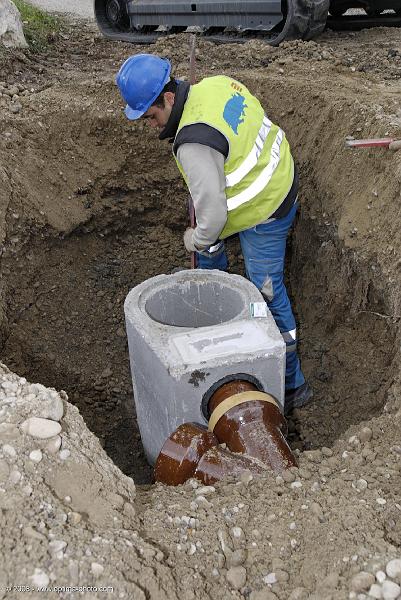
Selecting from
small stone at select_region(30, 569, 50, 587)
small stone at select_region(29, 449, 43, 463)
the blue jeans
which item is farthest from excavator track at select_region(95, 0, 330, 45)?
small stone at select_region(30, 569, 50, 587)

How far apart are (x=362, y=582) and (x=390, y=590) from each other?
93 millimetres

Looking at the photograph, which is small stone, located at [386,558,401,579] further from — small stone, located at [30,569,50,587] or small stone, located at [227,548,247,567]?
small stone, located at [30,569,50,587]

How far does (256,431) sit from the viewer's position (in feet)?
9.87

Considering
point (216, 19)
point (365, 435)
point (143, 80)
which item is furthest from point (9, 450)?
point (216, 19)

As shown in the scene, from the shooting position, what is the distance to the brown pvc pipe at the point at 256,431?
9.58 feet

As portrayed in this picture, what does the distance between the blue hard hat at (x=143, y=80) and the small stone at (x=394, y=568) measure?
276 centimetres

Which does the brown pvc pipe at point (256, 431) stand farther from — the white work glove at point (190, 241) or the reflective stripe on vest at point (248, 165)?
the reflective stripe on vest at point (248, 165)

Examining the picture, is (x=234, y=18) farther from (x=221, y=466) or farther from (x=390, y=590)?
(x=390, y=590)

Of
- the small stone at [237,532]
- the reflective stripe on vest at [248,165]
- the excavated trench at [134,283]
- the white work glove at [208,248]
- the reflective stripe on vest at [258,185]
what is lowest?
the excavated trench at [134,283]

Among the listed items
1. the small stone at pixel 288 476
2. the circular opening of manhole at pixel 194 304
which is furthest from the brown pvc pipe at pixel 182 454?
the circular opening of manhole at pixel 194 304

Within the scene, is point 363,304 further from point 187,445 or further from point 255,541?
point 255,541

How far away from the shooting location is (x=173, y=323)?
416cm

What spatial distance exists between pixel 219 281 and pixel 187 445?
52.7 inches

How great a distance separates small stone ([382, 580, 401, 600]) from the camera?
1972 millimetres
